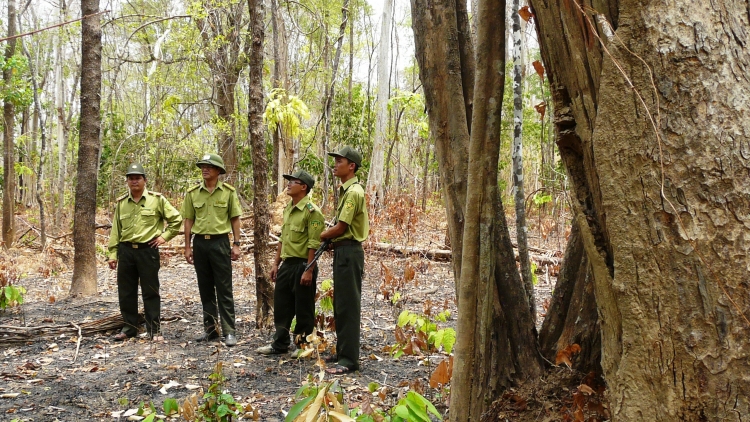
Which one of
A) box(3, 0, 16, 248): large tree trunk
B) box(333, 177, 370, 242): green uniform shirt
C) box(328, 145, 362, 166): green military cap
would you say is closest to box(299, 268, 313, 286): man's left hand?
box(333, 177, 370, 242): green uniform shirt

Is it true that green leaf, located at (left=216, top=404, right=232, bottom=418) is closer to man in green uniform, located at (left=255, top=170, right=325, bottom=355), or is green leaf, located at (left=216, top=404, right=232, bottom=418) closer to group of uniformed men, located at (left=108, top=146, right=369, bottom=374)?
group of uniformed men, located at (left=108, top=146, right=369, bottom=374)

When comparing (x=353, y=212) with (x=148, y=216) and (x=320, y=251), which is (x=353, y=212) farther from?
(x=148, y=216)

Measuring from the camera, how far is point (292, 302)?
5.42 meters

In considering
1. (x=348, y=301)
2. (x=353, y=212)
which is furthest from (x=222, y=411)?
(x=353, y=212)

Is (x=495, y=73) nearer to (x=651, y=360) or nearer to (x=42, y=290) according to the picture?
(x=651, y=360)

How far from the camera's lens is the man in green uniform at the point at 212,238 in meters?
5.80

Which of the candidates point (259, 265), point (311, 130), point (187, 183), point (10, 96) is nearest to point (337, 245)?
point (259, 265)

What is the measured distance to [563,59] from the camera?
1800mm

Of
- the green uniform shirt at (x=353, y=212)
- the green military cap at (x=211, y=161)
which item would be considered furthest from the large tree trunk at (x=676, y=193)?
the green military cap at (x=211, y=161)

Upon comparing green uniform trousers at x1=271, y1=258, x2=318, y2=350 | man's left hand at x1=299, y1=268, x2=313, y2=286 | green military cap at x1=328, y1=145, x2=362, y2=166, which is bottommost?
green uniform trousers at x1=271, y1=258, x2=318, y2=350

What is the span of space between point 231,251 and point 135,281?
3.42ft

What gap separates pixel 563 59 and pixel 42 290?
927 cm

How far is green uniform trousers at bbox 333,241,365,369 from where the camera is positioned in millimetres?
4848

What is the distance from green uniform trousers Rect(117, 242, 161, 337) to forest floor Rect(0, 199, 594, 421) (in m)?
0.22
